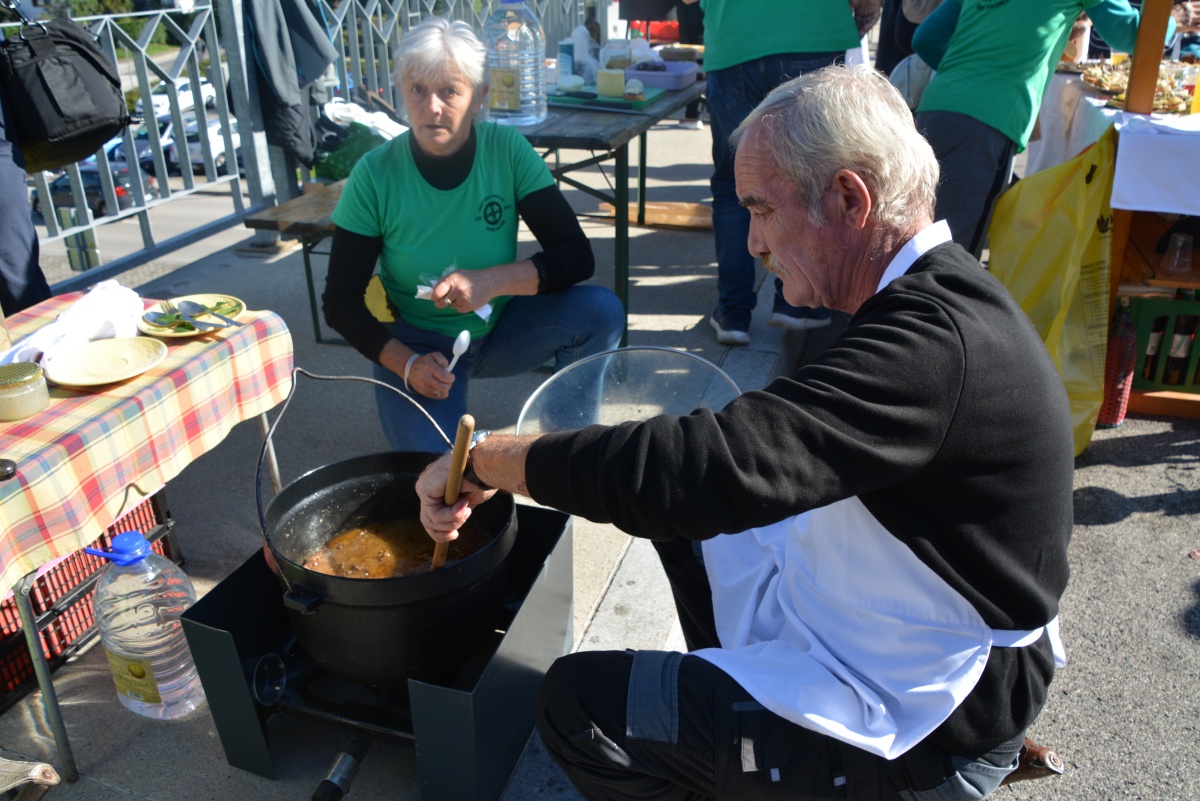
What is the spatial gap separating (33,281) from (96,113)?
69 cm

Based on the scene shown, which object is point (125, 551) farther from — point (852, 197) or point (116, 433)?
point (852, 197)

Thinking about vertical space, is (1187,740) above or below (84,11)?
below

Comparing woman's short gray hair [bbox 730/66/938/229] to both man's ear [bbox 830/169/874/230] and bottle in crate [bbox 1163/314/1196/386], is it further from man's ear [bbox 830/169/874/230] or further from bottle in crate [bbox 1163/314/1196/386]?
bottle in crate [bbox 1163/314/1196/386]

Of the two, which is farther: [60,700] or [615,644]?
[615,644]

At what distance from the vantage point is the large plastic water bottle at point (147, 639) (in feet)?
7.00

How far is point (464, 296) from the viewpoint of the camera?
8.80 feet

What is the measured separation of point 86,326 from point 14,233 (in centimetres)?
146

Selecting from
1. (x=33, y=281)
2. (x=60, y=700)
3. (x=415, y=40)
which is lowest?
(x=60, y=700)

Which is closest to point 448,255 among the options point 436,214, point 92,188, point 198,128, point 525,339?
point 436,214

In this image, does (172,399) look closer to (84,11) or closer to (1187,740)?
(1187,740)

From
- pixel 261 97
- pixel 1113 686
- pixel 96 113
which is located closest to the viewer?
pixel 1113 686

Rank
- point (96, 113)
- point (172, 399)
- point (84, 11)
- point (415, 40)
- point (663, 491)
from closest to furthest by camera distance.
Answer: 1. point (663, 491)
2. point (172, 399)
3. point (415, 40)
4. point (96, 113)
5. point (84, 11)

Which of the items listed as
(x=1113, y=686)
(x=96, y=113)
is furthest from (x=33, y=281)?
(x=1113, y=686)

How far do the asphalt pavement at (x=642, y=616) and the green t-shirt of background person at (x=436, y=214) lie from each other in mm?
794
